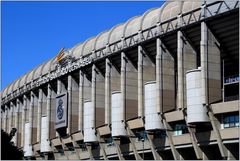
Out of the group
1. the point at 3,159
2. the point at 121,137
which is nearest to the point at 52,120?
the point at 121,137

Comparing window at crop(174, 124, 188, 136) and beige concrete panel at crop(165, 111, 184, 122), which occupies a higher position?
beige concrete panel at crop(165, 111, 184, 122)

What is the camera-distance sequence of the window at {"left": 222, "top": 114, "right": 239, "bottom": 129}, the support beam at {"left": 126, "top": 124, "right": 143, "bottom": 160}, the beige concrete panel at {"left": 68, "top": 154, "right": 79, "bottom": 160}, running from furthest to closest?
the beige concrete panel at {"left": 68, "top": 154, "right": 79, "bottom": 160} → the support beam at {"left": 126, "top": 124, "right": 143, "bottom": 160} → the window at {"left": 222, "top": 114, "right": 239, "bottom": 129}

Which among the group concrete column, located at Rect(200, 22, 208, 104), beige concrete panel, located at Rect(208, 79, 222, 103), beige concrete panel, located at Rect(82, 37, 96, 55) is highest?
beige concrete panel, located at Rect(82, 37, 96, 55)

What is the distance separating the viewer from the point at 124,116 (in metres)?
81.6

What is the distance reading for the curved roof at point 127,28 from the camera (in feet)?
251

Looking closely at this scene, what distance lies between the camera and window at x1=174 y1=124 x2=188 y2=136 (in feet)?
238

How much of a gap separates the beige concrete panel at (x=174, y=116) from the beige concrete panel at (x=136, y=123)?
6293 millimetres

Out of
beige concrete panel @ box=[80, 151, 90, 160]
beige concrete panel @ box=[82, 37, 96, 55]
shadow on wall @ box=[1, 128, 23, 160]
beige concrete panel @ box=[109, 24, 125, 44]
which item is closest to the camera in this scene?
shadow on wall @ box=[1, 128, 23, 160]

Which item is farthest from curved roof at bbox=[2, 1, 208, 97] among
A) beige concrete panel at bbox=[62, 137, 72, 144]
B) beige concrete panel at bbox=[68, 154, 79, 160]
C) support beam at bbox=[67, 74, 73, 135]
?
beige concrete panel at bbox=[68, 154, 79, 160]

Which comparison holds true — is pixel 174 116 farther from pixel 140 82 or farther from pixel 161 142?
pixel 140 82

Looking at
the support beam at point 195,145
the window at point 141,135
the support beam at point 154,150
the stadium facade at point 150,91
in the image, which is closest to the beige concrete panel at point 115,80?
the stadium facade at point 150,91

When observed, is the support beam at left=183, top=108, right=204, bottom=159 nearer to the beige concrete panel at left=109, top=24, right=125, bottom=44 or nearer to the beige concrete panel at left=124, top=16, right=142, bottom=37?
the beige concrete panel at left=124, top=16, right=142, bottom=37

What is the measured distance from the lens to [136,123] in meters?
79.9

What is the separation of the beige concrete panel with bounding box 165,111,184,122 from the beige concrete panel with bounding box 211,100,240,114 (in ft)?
19.5
